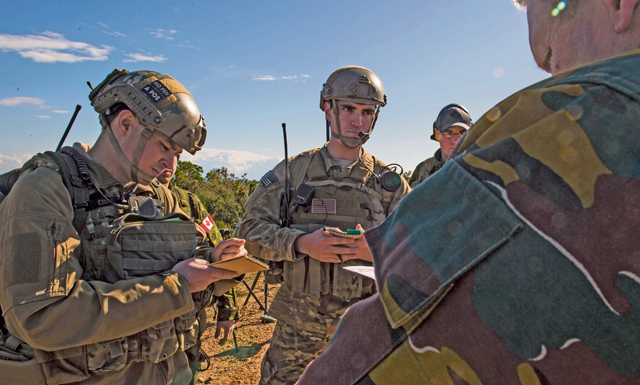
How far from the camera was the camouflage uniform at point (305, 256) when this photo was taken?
9.77ft

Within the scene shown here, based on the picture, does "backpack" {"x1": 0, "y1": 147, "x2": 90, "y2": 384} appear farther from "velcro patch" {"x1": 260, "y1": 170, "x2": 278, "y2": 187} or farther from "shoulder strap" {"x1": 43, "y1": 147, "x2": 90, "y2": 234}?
"velcro patch" {"x1": 260, "y1": 170, "x2": 278, "y2": 187}

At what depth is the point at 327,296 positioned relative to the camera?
3.13 meters

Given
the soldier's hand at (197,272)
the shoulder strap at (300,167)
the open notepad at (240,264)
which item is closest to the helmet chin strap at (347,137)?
the shoulder strap at (300,167)

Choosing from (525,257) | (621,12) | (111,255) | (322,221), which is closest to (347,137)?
(322,221)

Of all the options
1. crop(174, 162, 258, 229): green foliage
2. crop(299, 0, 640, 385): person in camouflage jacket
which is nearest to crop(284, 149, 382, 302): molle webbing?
crop(299, 0, 640, 385): person in camouflage jacket

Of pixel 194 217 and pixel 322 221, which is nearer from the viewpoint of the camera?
pixel 194 217

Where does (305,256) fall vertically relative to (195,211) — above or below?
below

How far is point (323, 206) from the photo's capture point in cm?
320

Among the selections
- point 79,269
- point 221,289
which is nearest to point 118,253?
point 79,269

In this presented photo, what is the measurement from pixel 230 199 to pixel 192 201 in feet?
48.8

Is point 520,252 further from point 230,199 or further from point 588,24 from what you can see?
point 230,199

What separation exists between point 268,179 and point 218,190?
16.9 metres

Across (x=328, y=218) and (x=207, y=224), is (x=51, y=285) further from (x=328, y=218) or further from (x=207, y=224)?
(x=328, y=218)

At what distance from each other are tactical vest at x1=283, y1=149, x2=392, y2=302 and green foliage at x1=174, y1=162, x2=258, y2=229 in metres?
8.19
